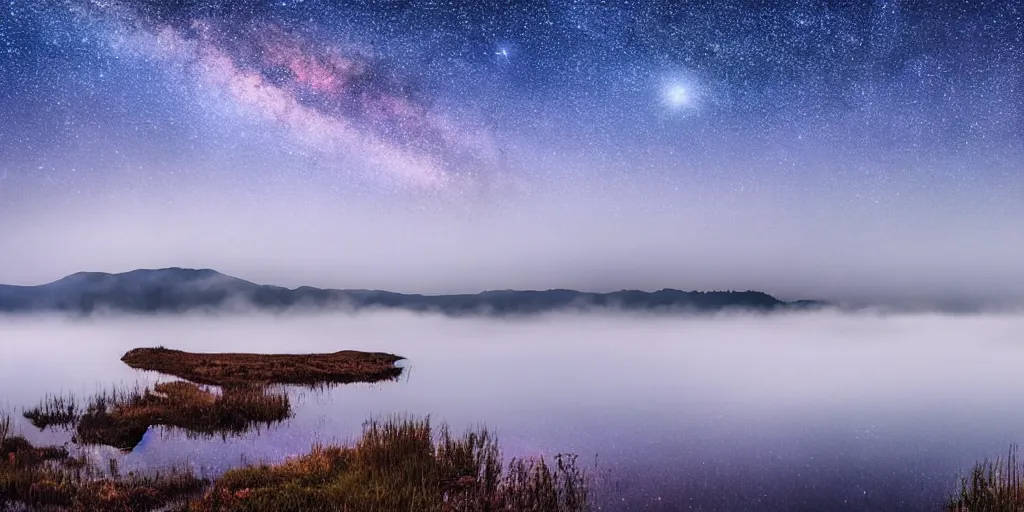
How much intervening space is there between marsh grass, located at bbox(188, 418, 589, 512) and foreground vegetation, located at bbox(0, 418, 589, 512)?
0.03 m

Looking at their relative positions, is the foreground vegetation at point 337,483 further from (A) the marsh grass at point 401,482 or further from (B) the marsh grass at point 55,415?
(B) the marsh grass at point 55,415

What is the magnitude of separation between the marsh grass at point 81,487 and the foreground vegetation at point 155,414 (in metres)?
4.41

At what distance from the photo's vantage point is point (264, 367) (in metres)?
52.3

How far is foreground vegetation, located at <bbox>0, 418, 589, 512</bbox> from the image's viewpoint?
543 inches

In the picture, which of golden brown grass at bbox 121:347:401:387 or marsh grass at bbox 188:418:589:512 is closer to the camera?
marsh grass at bbox 188:418:589:512

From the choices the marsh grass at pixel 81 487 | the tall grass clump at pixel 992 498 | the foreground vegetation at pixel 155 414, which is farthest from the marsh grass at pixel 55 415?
the tall grass clump at pixel 992 498

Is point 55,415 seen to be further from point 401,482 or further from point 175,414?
point 401,482

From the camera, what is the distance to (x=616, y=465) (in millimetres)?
22297

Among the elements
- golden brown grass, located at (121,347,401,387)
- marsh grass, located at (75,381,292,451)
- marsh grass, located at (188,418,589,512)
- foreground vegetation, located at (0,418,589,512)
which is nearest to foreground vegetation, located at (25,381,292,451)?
marsh grass, located at (75,381,292,451)

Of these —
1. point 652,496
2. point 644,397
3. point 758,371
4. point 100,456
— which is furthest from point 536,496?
point 758,371

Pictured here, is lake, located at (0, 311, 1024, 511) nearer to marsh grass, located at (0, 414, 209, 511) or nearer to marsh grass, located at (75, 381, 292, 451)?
marsh grass, located at (75, 381, 292, 451)

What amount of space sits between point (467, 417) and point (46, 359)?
237 ft

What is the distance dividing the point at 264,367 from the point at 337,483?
4166 centimetres

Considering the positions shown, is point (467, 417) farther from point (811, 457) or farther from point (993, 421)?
point (993, 421)
